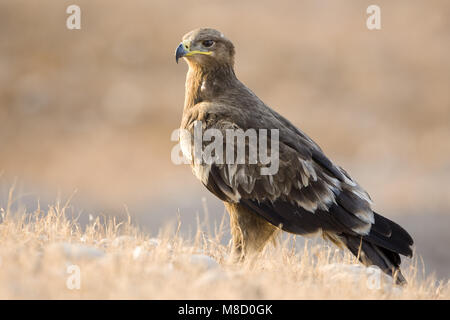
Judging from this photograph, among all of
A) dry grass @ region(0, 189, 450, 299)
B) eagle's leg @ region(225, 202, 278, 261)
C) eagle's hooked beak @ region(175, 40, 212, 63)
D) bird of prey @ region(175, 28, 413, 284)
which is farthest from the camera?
eagle's hooked beak @ region(175, 40, 212, 63)

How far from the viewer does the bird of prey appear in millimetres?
5062

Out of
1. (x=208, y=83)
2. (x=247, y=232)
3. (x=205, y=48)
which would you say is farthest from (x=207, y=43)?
(x=247, y=232)

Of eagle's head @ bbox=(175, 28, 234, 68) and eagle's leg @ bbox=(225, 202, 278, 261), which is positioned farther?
eagle's head @ bbox=(175, 28, 234, 68)

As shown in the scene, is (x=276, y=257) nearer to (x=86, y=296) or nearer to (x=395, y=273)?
(x=395, y=273)

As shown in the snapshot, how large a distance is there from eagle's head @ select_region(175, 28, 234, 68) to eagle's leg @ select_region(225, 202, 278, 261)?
4.47 feet

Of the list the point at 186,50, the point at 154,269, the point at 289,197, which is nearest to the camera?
the point at 154,269

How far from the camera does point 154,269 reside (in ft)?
12.3

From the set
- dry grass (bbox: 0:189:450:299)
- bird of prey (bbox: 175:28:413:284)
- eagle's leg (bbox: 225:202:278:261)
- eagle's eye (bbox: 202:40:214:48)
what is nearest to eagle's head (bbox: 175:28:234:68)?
eagle's eye (bbox: 202:40:214:48)

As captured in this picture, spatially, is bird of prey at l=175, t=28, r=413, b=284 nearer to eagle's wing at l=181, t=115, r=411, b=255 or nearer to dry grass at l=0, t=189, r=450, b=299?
eagle's wing at l=181, t=115, r=411, b=255

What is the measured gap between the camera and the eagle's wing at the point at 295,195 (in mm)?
5062

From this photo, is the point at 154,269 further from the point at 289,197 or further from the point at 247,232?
the point at 289,197

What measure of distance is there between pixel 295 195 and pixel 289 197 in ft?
0.18
